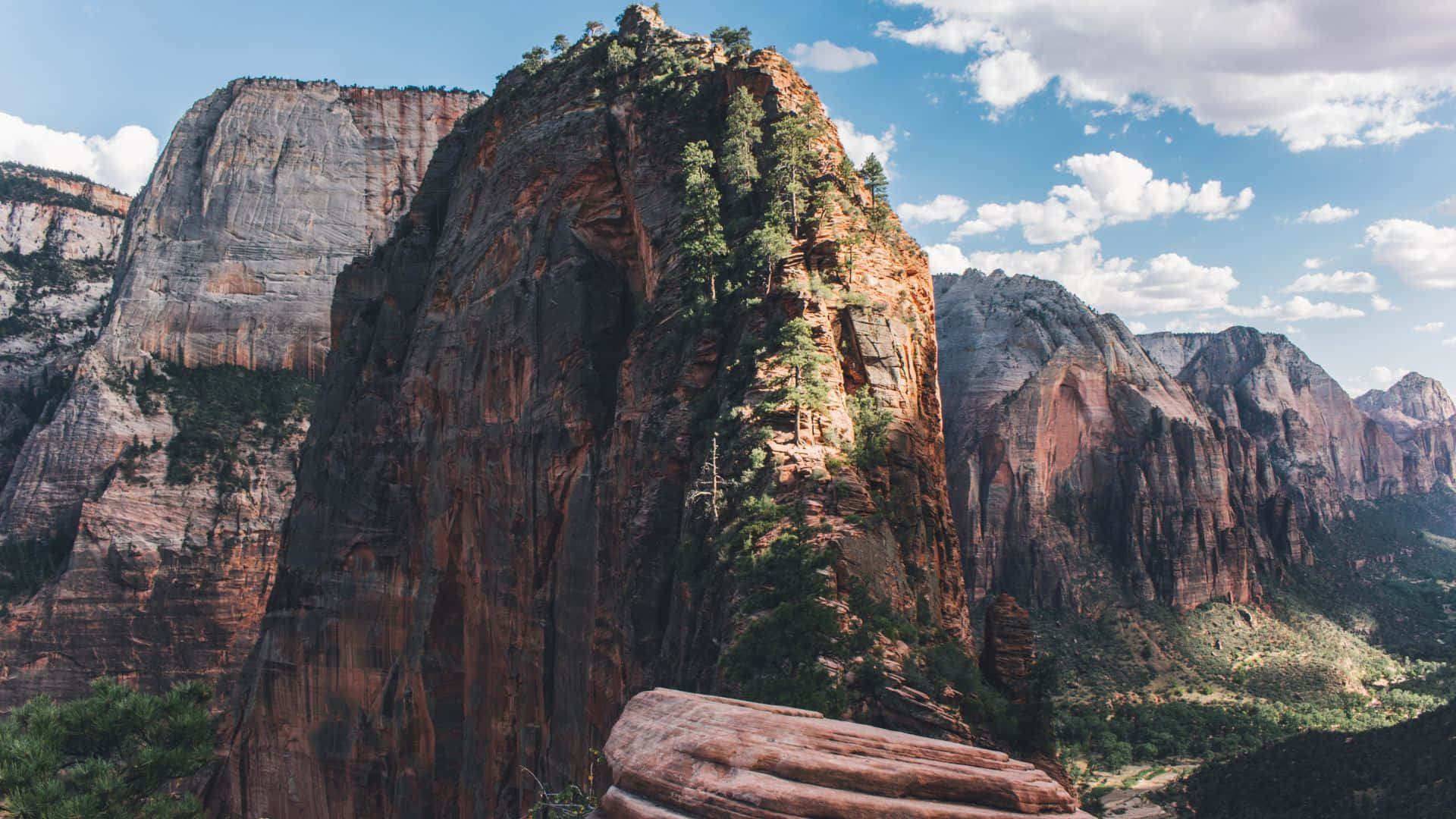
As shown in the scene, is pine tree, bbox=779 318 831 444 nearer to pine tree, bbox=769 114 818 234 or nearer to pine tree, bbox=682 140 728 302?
pine tree, bbox=682 140 728 302

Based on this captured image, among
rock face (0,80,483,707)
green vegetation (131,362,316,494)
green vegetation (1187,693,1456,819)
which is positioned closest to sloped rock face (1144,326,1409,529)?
green vegetation (1187,693,1456,819)

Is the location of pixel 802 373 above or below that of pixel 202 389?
below

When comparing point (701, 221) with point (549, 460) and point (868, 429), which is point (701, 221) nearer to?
point (868, 429)

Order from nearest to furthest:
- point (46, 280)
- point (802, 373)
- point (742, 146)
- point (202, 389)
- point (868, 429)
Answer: point (802, 373) → point (868, 429) → point (742, 146) → point (202, 389) → point (46, 280)

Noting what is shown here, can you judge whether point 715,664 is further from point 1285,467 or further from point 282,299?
point 1285,467

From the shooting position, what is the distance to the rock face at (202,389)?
85938 millimetres

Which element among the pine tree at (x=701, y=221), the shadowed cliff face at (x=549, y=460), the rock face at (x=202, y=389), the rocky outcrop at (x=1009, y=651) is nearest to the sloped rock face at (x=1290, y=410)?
the rock face at (x=202, y=389)

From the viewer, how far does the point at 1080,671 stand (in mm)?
88375

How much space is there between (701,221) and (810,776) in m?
24.6

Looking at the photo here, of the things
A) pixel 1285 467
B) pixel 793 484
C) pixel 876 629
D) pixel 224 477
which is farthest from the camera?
pixel 1285 467

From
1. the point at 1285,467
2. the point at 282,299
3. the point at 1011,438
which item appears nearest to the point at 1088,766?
the point at 1011,438

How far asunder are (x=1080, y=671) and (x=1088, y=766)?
2048 cm

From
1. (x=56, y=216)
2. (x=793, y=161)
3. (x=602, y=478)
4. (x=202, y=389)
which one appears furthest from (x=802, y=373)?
(x=56, y=216)

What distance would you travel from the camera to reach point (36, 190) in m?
130
